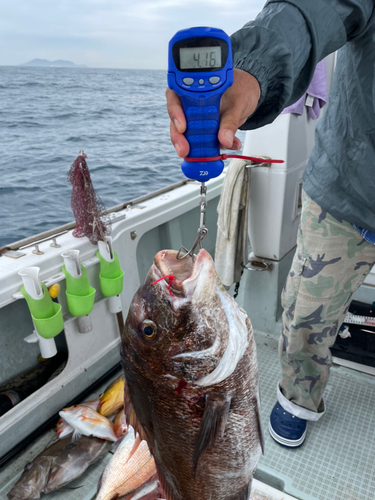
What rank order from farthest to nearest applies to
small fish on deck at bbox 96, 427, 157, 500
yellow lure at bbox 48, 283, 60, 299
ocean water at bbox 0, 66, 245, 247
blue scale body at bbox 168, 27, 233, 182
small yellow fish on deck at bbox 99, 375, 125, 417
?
ocean water at bbox 0, 66, 245, 247, small yellow fish on deck at bbox 99, 375, 125, 417, yellow lure at bbox 48, 283, 60, 299, small fish on deck at bbox 96, 427, 157, 500, blue scale body at bbox 168, 27, 233, 182

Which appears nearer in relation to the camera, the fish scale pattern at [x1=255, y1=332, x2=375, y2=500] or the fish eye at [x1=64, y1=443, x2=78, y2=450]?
the fish scale pattern at [x1=255, y1=332, x2=375, y2=500]

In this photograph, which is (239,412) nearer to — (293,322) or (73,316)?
(293,322)

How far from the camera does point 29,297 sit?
6.00ft

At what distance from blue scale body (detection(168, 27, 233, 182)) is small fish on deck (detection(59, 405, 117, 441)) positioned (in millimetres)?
1808

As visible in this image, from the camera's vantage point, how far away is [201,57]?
0.84m

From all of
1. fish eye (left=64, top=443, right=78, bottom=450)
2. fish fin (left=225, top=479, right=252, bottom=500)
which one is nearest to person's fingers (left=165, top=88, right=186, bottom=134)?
fish fin (left=225, top=479, right=252, bottom=500)

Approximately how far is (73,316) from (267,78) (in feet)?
5.69

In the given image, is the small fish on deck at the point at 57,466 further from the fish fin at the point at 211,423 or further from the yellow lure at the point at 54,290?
the fish fin at the point at 211,423

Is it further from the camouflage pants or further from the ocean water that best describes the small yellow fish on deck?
the ocean water

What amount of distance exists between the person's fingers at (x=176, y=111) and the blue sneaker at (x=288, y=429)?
5.75ft

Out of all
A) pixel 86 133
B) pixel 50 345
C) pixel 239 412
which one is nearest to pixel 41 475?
pixel 50 345

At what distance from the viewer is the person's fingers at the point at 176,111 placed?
0.86 metres

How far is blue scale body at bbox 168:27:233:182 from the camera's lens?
32.6 inches

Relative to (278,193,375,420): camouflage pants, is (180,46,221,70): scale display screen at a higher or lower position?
higher
